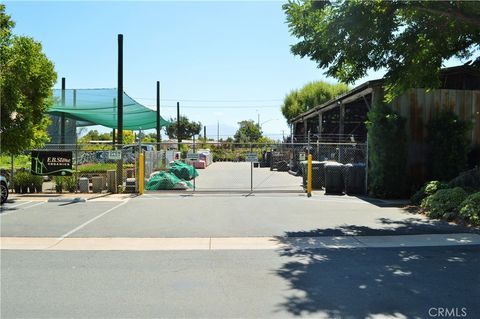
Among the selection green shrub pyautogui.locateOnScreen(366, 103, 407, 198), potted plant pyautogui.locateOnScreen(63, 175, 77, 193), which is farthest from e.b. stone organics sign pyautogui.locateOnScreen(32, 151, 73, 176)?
green shrub pyautogui.locateOnScreen(366, 103, 407, 198)

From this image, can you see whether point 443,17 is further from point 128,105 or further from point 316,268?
point 128,105

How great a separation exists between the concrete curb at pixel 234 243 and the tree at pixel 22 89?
20.7 ft

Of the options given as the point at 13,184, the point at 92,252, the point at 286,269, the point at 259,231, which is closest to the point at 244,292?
the point at 286,269

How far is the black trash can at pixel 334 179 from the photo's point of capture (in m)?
17.8

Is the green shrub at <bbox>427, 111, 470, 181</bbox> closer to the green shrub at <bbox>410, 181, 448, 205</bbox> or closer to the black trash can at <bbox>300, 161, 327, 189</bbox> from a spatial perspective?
the green shrub at <bbox>410, 181, 448, 205</bbox>

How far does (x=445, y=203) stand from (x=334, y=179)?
17.7ft

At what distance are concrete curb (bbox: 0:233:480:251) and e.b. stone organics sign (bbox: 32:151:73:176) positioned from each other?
343 inches

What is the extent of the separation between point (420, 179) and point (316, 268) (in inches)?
452

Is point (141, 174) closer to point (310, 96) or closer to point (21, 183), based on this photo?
point (21, 183)

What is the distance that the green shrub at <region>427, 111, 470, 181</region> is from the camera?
1647 cm

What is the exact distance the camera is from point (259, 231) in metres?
10.6

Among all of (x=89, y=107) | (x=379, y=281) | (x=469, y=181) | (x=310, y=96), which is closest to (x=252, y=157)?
(x=469, y=181)
